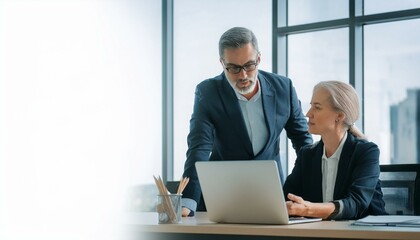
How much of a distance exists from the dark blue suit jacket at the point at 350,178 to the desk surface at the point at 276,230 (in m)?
0.28

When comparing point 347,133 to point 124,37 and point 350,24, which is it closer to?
point 350,24

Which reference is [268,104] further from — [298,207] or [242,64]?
[298,207]

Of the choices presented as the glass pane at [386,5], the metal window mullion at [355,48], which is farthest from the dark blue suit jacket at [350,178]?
the glass pane at [386,5]

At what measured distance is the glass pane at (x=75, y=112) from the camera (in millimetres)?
3756

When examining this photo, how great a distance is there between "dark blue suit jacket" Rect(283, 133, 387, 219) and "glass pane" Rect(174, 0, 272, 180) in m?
3.22

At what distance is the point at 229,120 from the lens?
116 inches

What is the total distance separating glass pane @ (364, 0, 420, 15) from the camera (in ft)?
16.6

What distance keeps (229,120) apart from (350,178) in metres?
0.67

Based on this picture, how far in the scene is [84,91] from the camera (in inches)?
211

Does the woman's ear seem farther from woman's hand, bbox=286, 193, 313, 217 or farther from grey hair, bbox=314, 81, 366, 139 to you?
woman's hand, bbox=286, 193, 313, 217

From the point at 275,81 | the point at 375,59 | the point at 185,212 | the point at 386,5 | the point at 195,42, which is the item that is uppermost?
the point at 386,5

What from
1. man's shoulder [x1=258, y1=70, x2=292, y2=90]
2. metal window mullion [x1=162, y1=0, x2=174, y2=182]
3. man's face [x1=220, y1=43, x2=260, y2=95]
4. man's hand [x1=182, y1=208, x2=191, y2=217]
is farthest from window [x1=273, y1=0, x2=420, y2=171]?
man's hand [x1=182, y1=208, x2=191, y2=217]

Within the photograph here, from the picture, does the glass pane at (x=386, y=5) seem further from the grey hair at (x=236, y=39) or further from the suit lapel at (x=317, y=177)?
the suit lapel at (x=317, y=177)

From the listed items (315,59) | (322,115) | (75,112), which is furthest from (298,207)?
(315,59)
